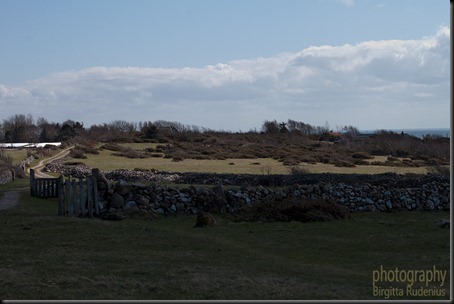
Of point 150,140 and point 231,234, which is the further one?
point 150,140

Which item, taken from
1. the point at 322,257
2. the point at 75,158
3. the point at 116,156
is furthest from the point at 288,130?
the point at 322,257

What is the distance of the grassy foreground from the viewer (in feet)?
29.9

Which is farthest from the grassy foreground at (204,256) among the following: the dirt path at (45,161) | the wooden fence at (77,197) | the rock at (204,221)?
the dirt path at (45,161)

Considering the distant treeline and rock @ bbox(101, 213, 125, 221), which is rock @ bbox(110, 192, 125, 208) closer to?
rock @ bbox(101, 213, 125, 221)

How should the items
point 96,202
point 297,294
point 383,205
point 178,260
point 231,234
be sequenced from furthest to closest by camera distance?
1. point 383,205
2. point 96,202
3. point 231,234
4. point 178,260
5. point 297,294

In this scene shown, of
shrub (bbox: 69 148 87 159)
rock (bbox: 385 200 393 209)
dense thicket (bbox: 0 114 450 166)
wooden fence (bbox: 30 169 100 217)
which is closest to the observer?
wooden fence (bbox: 30 169 100 217)

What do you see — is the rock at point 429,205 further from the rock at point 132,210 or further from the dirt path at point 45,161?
the dirt path at point 45,161

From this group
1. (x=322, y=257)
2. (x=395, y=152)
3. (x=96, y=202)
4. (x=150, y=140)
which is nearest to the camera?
(x=322, y=257)

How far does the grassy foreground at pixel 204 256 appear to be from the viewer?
29.9 feet

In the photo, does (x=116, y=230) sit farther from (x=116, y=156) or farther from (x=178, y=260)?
(x=116, y=156)

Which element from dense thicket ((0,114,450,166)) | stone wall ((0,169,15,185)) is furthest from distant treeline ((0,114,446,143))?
stone wall ((0,169,15,185))

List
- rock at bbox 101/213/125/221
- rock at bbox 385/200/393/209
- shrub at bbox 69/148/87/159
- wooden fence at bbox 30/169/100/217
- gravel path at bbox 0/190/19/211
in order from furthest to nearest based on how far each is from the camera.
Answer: shrub at bbox 69/148/87/159 < rock at bbox 385/200/393/209 < gravel path at bbox 0/190/19/211 < wooden fence at bbox 30/169/100/217 < rock at bbox 101/213/125/221

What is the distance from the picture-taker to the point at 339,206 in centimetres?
1973

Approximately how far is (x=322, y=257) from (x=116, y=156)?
49.0 metres
